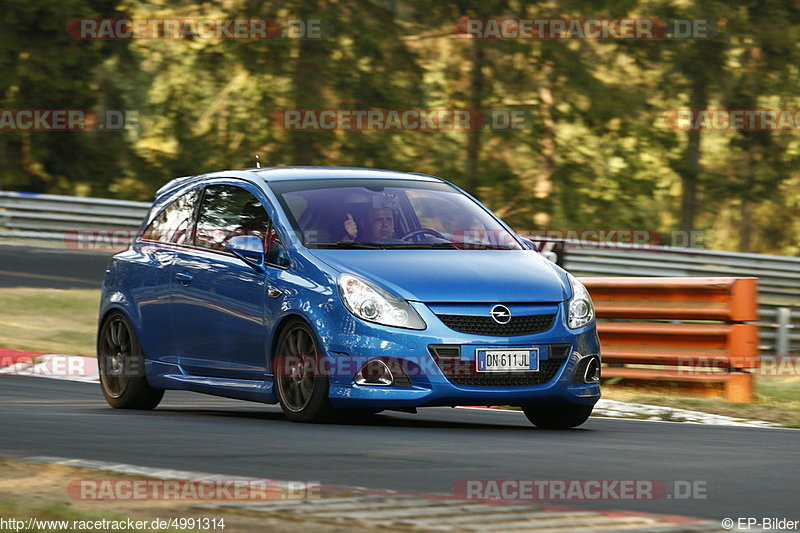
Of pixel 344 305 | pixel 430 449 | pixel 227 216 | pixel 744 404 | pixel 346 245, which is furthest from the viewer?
pixel 744 404

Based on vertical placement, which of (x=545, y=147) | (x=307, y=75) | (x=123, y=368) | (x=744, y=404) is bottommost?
(x=744, y=404)

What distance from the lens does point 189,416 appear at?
1038 cm

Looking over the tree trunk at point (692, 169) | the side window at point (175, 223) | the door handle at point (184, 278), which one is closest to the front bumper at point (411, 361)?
the door handle at point (184, 278)

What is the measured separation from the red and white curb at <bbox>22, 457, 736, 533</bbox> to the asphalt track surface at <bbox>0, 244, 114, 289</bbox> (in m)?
15.5

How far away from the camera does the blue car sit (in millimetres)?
9023

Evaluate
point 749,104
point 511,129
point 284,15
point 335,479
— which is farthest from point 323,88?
point 335,479

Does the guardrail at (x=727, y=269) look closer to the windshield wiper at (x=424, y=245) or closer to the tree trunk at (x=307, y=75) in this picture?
the tree trunk at (x=307, y=75)

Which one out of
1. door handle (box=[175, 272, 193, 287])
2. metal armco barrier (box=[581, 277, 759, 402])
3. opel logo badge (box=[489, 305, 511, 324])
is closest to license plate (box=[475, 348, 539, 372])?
opel logo badge (box=[489, 305, 511, 324])

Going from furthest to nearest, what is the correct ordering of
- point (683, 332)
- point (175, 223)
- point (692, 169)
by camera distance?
point (692, 169)
point (683, 332)
point (175, 223)

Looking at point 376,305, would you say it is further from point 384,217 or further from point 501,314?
point 384,217

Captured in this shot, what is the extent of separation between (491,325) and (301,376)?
120 centimetres

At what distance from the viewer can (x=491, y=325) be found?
356 inches

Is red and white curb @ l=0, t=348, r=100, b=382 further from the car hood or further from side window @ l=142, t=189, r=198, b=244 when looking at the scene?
the car hood

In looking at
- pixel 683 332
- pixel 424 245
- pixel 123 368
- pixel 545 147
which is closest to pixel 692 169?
pixel 545 147
